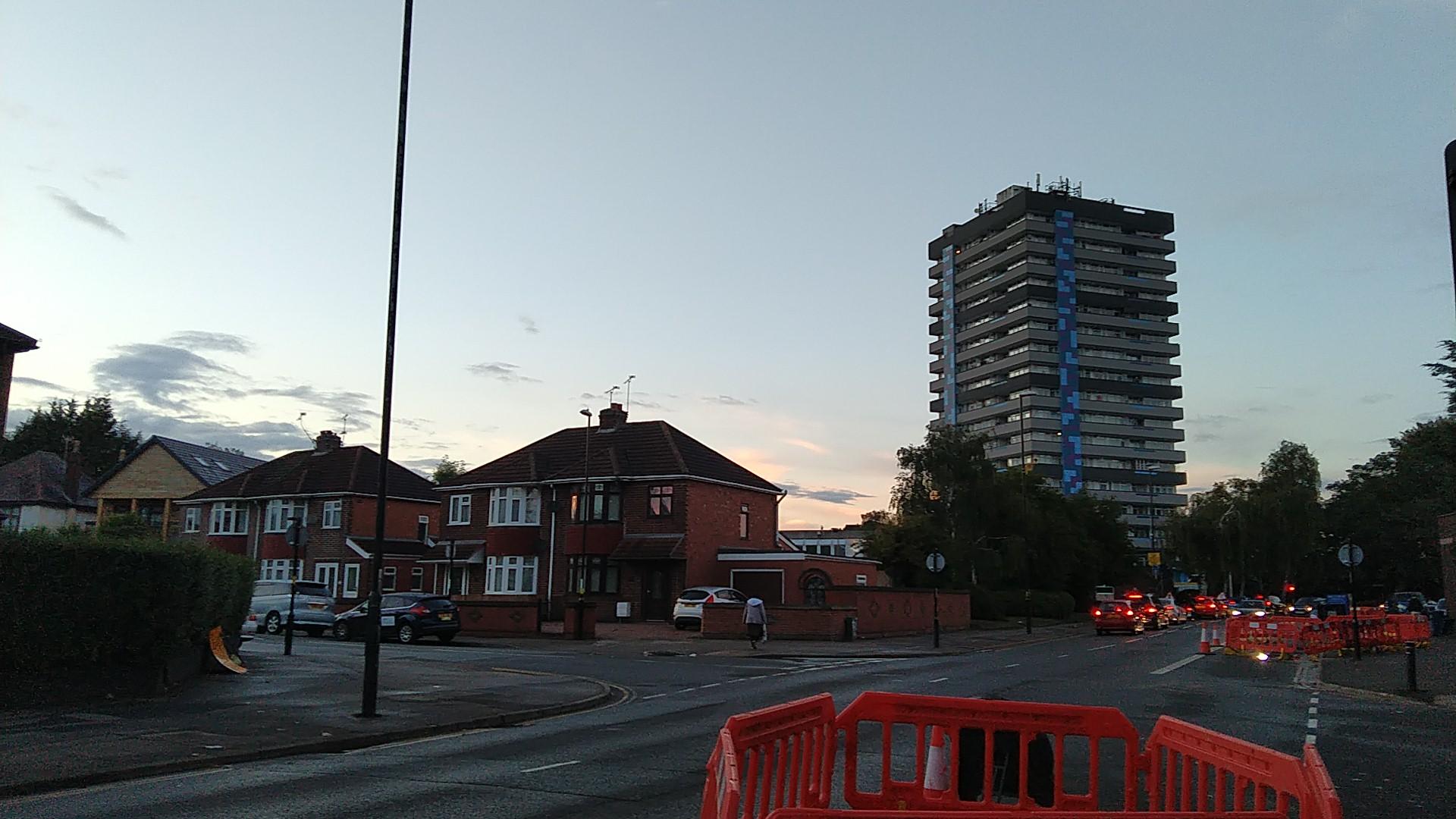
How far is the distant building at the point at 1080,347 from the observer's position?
13062 centimetres

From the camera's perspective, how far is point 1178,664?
26781 mm

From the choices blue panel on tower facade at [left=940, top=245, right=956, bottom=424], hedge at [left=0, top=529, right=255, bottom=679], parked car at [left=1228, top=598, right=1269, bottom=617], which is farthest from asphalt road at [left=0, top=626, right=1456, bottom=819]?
blue panel on tower facade at [left=940, top=245, right=956, bottom=424]

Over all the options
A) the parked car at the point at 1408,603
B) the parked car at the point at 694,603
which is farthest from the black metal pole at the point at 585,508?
the parked car at the point at 1408,603

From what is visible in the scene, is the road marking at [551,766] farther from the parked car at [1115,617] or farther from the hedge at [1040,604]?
the hedge at [1040,604]

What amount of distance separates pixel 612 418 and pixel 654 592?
10.5 m

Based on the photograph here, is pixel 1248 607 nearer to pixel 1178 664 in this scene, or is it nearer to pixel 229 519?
pixel 1178 664

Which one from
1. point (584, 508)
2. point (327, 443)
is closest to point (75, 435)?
point (327, 443)

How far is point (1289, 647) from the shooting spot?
31234mm

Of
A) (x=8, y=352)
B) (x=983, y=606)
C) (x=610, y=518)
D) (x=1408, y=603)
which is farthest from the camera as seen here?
(x=1408, y=603)

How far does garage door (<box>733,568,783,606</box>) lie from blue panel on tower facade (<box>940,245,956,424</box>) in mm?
99260

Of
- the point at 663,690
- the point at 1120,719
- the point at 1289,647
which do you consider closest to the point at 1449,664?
the point at 1289,647

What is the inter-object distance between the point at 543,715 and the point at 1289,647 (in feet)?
78.6

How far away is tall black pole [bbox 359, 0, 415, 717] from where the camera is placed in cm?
1443

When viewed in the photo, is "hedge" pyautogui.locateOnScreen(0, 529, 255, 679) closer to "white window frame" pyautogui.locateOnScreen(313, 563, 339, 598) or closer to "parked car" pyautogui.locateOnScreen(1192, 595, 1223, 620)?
"white window frame" pyautogui.locateOnScreen(313, 563, 339, 598)
